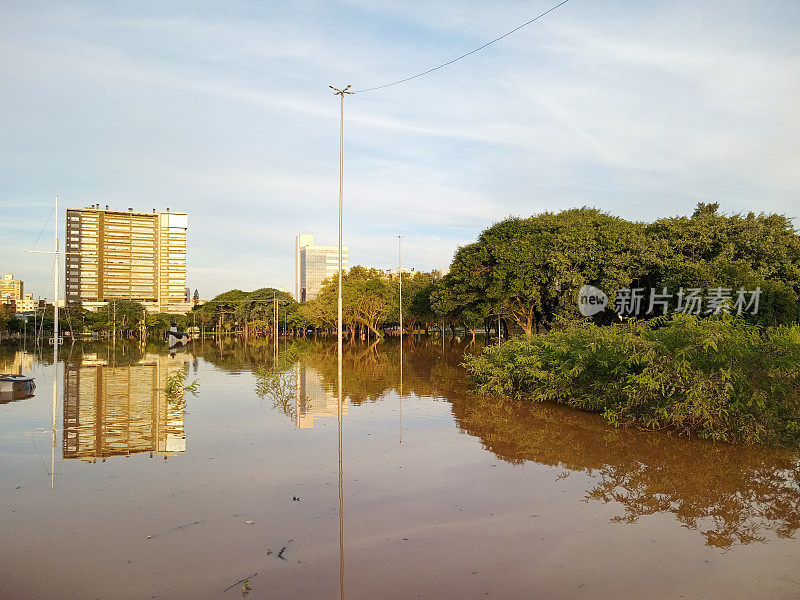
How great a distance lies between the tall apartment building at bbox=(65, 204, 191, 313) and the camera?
123 m

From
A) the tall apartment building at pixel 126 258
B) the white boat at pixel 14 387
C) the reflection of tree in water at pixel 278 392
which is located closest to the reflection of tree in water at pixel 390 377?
the reflection of tree in water at pixel 278 392

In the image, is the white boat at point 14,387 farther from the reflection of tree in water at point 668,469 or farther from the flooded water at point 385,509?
the reflection of tree in water at point 668,469

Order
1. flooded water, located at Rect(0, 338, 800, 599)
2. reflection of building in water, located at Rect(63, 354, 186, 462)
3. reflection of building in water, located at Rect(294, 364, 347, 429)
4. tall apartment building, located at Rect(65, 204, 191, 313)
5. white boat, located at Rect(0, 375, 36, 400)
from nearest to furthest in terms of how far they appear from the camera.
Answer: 1. flooded water, located at Rect(0, 338, 800, 599)
2. reflection of building in water, located at Rect(63, 354, 186, 462)
3. reflection of building in water, located at Rect(294, 364, 347, 429)
4. white boat, located at Rect(0, 375, 36, 400)
5. tall apartment building, located at Rect(65, 204, 191, 313)

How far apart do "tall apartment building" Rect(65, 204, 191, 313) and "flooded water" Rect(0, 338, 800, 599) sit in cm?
12098

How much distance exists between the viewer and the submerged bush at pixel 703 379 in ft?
36.9

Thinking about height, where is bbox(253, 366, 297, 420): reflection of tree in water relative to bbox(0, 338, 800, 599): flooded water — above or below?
above

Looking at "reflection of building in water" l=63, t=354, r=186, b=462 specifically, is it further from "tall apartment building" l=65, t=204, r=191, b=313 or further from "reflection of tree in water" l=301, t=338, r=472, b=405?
"tall apartment building" l=65, t=204, r=191, b=313

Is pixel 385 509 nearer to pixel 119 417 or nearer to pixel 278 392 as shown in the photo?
pixel 119 417

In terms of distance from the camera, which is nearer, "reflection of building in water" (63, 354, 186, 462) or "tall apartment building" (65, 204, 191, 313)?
"reflection of building in water" (63, 354, 186, 462)

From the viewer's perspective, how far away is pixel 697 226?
31969mm

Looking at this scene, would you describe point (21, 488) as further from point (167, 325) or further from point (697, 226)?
point (167, 325)

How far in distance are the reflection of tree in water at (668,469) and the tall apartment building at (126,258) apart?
124m

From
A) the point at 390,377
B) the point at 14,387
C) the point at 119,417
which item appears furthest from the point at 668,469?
the point at 14,387

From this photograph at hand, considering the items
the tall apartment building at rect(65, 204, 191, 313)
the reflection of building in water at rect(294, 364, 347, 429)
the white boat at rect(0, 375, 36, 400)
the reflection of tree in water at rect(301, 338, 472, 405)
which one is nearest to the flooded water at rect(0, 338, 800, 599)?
the reflection of building in water at rect(294, 364, 347, 429)
